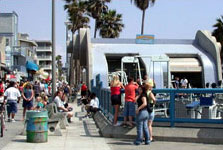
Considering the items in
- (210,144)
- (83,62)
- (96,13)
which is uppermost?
(96,13)

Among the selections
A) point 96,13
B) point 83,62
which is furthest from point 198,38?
point 96,13

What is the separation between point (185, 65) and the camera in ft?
124

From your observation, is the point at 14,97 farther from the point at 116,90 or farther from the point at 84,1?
the point at 84,1

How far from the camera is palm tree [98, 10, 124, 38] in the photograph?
59.7 metres

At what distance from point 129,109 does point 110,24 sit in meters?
48.4

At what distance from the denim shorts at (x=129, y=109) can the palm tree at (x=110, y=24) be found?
155 ft

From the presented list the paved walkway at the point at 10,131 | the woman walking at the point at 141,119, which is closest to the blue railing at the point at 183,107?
the woman walking at the point at 141,119

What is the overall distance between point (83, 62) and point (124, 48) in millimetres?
7696

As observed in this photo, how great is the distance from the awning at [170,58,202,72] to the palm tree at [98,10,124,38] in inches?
866

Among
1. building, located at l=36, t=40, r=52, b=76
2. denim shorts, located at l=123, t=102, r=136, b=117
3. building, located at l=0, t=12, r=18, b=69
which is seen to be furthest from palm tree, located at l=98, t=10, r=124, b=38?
building, located at l=36, t=40, r=52, b=76

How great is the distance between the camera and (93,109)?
57.8 feet

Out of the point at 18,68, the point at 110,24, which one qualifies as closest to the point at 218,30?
the point at 110,24

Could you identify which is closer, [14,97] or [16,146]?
[16,146]

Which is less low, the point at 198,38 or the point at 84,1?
the point at 84,1
